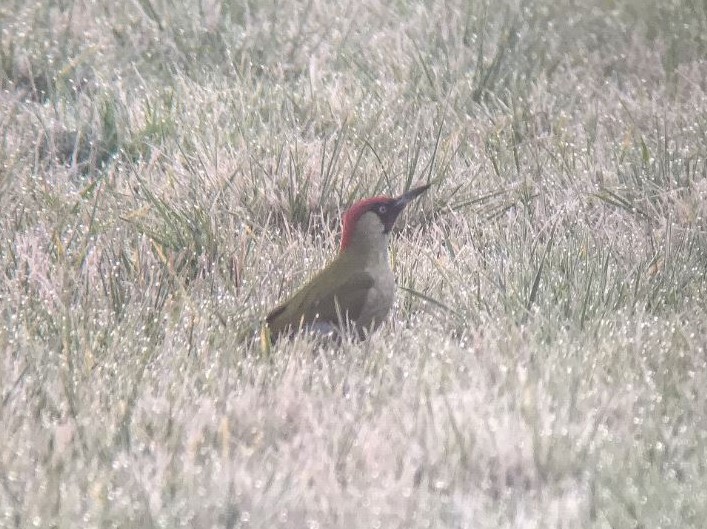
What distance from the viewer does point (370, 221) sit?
166 inches

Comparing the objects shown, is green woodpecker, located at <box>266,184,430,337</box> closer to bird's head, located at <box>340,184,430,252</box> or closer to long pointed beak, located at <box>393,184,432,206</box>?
bird's head, located at <box>340,184,430,252</box>

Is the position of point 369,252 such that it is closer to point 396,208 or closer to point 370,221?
point 370,221

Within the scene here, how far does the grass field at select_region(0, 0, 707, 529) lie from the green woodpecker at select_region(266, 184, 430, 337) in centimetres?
9

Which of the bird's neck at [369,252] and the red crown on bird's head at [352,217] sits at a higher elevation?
the red crown on bird's head at [352,217]

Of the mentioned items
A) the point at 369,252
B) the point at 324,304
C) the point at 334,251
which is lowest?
the point at 334,251

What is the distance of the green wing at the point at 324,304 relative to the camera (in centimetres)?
403

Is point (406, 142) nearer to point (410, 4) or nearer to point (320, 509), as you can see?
point (410, 4)

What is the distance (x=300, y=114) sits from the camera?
613 centimetres

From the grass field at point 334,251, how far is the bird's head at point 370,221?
237 mm

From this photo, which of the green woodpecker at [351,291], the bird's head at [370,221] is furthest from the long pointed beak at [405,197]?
the green woodpecker at [351,291]

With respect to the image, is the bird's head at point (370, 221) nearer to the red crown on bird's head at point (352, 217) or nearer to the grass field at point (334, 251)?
the red crown on bird's head at point (352, 217)

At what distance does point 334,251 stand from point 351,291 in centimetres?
81

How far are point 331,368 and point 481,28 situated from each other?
3.34 meters

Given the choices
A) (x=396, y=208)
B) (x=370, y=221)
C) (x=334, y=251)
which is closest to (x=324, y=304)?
(x=370, y=221)
